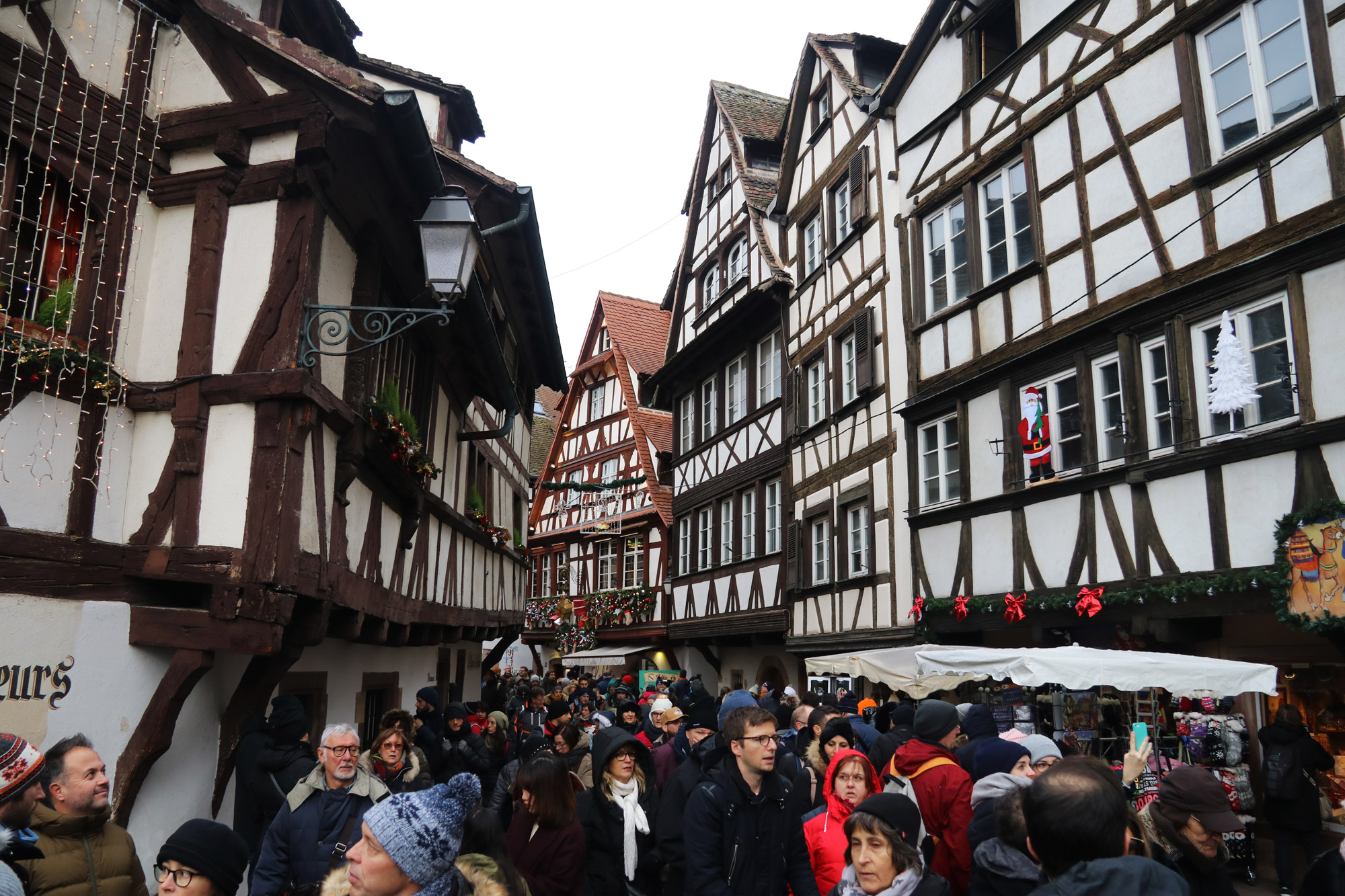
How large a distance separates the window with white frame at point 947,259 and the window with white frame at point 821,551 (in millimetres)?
4902

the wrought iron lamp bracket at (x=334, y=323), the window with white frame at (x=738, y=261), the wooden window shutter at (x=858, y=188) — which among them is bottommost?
the wrought iron lamp bracket at (x=334, y=323)

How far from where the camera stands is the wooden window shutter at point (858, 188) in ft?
55.2

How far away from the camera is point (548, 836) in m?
4.84

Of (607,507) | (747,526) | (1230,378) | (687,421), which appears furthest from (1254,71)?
(607,507)

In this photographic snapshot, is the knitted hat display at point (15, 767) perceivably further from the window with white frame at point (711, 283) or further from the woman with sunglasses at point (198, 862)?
the window with white frame at point (711, 283)

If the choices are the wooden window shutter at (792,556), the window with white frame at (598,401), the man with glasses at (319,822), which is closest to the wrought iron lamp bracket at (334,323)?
the man with glasses at (319,822)

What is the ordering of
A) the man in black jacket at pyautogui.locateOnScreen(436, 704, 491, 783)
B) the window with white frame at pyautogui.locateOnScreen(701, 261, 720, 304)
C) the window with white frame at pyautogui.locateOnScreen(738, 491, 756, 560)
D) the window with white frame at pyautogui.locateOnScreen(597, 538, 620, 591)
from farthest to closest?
the window with white frame at pyautogui.locateOnScreen(597, 538, 620, 591), the window with white frame at pyautogui.locateOnScreen(701, 261, 720, 304), the window with white frame at pyautogui.locateOnScreen(738, 491, 756, 560), the man in black jacket at pyautogui.locateOnScreen(436, 704, 491, 783)

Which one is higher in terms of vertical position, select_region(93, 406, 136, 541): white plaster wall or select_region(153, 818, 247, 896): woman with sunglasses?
select_region(93, 406, 136, 541): white plaster wall

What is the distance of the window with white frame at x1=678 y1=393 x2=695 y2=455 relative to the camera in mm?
25656

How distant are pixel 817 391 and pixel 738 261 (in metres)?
5.60

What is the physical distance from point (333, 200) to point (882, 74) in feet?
47.2

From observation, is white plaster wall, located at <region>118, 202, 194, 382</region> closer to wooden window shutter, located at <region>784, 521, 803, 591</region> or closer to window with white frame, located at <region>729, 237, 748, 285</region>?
wooden window shutter, located at <region>784, 521, 803, 591</region>

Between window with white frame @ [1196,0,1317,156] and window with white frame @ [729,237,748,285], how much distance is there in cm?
1279

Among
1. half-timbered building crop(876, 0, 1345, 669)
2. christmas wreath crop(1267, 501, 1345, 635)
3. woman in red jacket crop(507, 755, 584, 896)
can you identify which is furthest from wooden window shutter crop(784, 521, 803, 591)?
woman in red jacket crop(507, 755, 584, 896)
